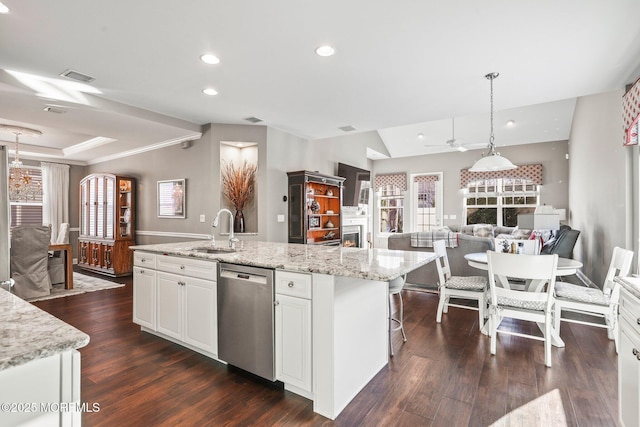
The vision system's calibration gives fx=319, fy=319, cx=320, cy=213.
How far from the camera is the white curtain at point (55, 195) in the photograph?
23.6ft

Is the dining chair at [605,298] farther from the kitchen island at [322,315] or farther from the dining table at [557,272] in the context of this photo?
the kitchen island at [322,315]

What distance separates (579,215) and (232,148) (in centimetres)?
660

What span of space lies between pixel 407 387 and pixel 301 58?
275cm

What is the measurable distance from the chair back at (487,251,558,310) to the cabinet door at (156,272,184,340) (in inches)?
105

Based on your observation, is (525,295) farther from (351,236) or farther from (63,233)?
(63,233)

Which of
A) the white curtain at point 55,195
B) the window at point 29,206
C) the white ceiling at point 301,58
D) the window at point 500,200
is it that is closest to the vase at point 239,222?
the white ceiling at point 301,58

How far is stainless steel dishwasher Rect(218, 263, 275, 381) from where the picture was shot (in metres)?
2.16

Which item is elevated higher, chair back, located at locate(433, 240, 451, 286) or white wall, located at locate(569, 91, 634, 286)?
white wall, located at locate(569, 91, 634, 286)

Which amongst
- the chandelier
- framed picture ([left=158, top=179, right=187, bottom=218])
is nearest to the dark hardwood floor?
framed picture ([left=158, top=179, right=187, bottom=218])

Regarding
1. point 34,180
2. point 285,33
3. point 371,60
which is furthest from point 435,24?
point 34,180

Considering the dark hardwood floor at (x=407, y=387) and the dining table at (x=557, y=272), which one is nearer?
the dark hardwood floor at (x=407, y=387)

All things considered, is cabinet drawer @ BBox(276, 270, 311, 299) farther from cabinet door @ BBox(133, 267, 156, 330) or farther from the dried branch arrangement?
the dried branch arrangement

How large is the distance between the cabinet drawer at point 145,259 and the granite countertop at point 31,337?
198 centimetres

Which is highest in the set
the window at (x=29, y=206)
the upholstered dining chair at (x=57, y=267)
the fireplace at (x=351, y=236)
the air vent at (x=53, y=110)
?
the air vent at (x=53, y=110)
